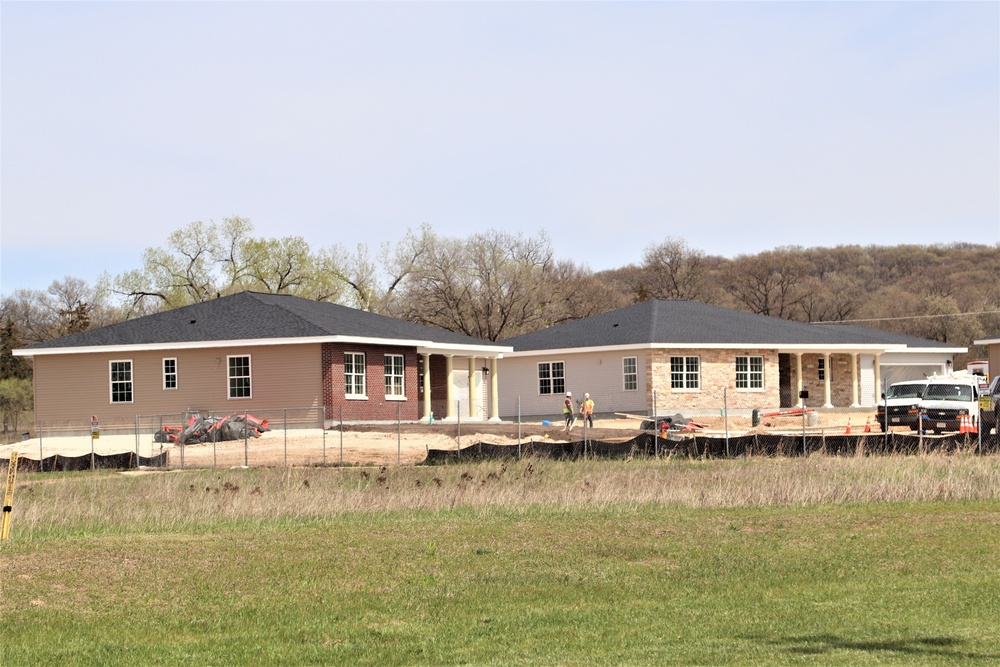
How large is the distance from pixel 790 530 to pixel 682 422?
25129 mm

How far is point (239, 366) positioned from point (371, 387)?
182 inches

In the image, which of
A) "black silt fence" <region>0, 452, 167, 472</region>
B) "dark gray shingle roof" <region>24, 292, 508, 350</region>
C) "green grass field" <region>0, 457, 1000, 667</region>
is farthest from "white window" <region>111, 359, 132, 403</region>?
"green grass field" <region>0, 457, 1000, 667</region>

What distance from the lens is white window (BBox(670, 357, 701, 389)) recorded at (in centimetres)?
5006

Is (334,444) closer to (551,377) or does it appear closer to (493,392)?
(493,392)

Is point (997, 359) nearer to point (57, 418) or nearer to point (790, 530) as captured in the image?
point (57, 418)

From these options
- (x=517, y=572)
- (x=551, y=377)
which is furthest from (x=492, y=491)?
(x=551, y=377)

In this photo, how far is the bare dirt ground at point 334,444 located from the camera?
109ft

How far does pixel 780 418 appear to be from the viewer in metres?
46.8

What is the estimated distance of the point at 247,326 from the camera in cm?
4244

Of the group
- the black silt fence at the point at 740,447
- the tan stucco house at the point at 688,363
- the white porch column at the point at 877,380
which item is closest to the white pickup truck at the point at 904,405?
the black silt fence at the point at 740,447

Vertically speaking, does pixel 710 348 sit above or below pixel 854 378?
above

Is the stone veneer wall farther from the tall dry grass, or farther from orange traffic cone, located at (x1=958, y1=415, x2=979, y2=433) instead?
the tall dry grass

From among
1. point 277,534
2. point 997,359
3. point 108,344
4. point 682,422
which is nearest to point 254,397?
point 108,344

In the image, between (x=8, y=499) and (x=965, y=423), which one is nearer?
(x=8, y=499)
